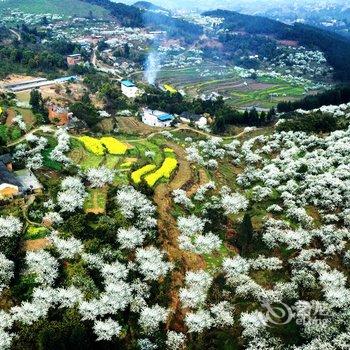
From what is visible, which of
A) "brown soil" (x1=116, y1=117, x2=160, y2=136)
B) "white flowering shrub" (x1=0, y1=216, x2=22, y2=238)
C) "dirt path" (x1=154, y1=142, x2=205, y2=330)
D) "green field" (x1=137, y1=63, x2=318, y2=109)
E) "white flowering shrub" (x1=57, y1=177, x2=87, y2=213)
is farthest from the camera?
"green field" (x1=137, y1=63, x2=318, y2=109)

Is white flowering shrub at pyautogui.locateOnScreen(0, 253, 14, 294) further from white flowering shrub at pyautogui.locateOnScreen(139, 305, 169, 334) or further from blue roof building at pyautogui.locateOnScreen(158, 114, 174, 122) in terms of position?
blue roof building at pyautogui.locateOnScreen(158, 114, 174, 122)

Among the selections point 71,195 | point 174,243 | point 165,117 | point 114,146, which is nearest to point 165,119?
point 165,117

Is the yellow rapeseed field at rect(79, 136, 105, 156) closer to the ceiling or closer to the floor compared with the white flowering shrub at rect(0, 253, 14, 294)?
closer to the floor

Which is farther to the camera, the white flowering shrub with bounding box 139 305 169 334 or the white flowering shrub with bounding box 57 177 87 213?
the white flowering shrub with bounding box 57 177 87 213

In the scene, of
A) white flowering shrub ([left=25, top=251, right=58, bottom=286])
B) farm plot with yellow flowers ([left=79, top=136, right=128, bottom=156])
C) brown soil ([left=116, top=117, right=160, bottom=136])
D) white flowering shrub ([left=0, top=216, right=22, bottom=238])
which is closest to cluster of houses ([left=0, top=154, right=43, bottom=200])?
white flowering shrub ([left=0, top=216, right=22, bottom=238])

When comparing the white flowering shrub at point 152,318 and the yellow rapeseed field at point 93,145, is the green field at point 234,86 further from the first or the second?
the white flowering shrub at point 152,318

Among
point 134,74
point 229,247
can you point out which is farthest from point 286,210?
point 134,74
